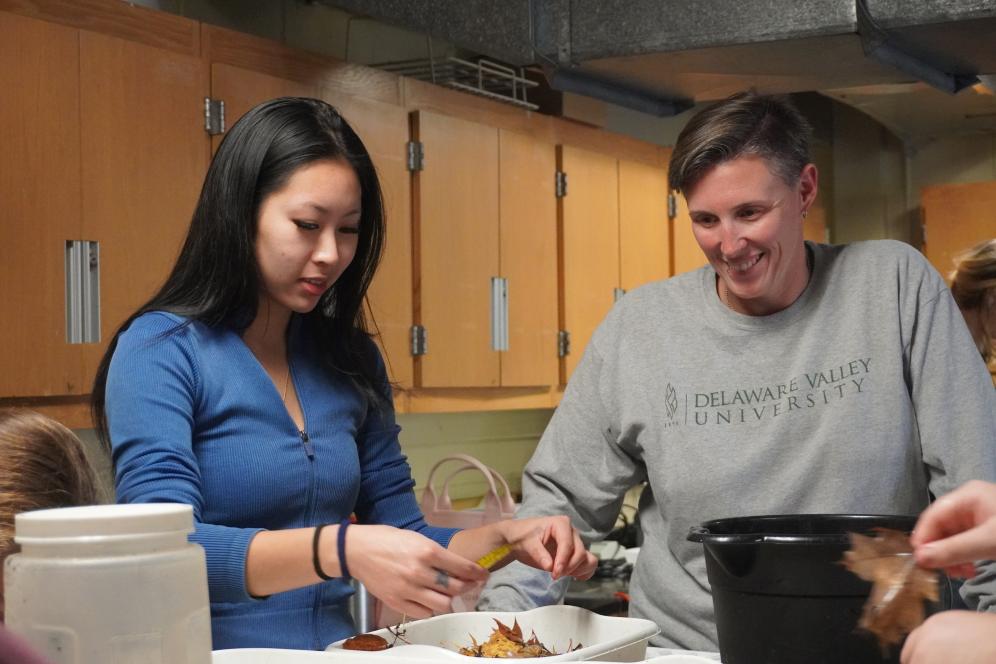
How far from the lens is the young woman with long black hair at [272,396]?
1.29 m

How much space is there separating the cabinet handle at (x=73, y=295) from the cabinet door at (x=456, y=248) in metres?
1.06

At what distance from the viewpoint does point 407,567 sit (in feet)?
3.98

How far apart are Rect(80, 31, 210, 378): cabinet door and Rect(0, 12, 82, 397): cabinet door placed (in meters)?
0.04

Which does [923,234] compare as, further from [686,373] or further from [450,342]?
[686,373]

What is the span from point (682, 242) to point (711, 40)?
208 cm

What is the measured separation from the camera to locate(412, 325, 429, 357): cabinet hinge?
314cm

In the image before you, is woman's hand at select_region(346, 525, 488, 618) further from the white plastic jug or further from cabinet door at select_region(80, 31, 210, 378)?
cabinet door at select_region(80, 31, 210, 378)

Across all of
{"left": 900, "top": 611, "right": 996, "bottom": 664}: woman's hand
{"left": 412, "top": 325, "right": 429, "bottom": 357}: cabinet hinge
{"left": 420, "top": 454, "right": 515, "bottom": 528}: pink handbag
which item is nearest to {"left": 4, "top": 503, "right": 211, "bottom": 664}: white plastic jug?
{"left": 900, "top": 611, "right": 996, "bottom": 664}: woman's hand

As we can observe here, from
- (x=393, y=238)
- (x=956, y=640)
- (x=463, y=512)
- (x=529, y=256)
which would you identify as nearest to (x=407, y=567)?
(x=956, y=640)

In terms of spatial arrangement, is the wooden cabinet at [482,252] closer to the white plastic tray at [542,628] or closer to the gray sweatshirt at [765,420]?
the gray sweatshirt at [765,420]

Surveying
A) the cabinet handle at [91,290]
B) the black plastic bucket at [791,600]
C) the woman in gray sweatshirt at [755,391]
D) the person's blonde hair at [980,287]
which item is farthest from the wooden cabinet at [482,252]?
the black plastic bucket at [791,600]

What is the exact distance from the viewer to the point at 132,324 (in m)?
1.46

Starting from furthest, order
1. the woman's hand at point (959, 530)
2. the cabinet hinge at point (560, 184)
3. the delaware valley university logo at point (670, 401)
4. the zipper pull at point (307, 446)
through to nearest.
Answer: the cabinet hinge at point (560, 184) → the delaware valley university logo at point (670, 401) → the zipper pull at point (307, 446) → the woman's hand at point (959, 530)

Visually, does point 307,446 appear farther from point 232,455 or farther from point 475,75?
point 475,75
